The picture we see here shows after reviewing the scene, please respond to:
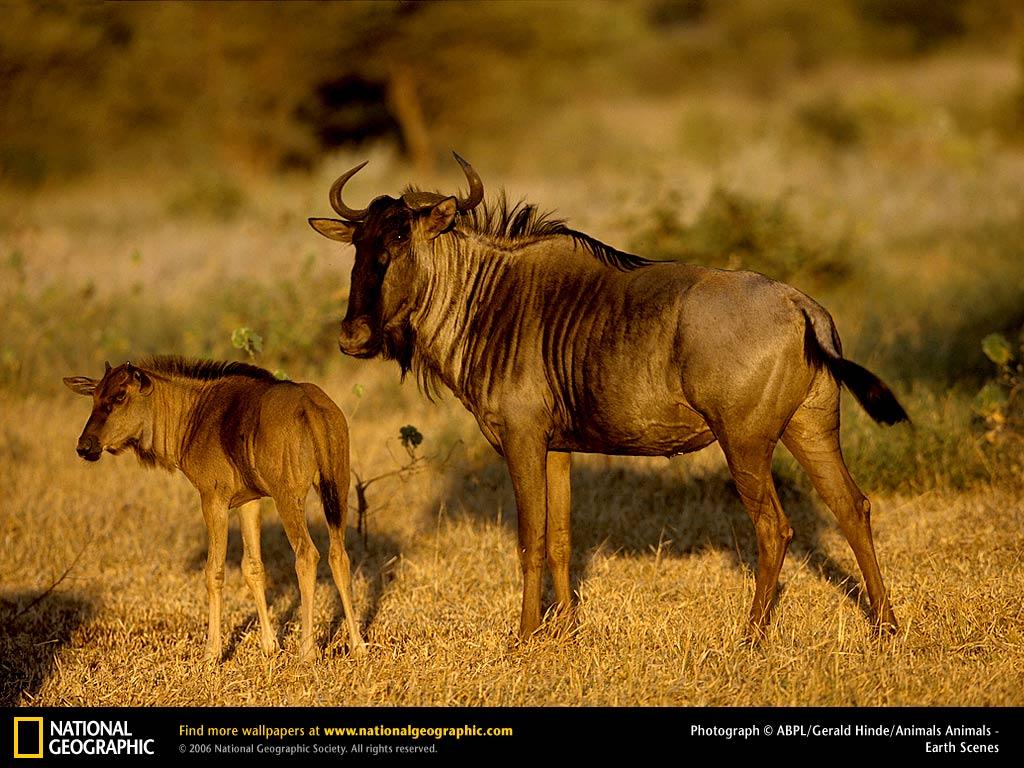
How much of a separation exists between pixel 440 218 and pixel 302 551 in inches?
63.2

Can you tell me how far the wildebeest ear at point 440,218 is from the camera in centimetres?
585

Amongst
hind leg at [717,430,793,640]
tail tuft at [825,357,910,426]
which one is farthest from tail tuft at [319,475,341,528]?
tail tuft at [825,357,910,426]

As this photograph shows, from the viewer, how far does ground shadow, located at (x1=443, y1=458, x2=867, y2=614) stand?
7.43 m

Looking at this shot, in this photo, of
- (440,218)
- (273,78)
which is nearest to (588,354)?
(440,218)

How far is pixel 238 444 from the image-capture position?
573 centimetres

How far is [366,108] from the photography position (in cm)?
2988

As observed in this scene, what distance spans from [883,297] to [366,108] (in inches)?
736

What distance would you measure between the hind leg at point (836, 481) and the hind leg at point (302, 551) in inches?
85.7

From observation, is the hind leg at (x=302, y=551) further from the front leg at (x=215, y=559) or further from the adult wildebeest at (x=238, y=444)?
the front leg at (x=215, y=559)

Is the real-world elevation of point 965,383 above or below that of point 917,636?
below
